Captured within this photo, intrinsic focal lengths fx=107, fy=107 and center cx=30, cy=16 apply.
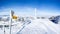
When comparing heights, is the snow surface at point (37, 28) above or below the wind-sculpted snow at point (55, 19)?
below

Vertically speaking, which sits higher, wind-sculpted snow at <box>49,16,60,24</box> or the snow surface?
wind-sculpted snow at <box>49,16,60,24</box>

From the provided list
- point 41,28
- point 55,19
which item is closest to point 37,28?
point 41,28

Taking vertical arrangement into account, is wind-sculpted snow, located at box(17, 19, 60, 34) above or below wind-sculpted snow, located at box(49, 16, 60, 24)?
below

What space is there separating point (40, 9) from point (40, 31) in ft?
1.21

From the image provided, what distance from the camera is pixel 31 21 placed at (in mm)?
1756

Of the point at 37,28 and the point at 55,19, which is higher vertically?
the point at 55,19

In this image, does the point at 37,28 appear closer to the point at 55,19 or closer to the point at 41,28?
the point at 41,28

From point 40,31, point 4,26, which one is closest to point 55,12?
point 40,31

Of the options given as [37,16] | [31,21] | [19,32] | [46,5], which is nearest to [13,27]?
[19,32]

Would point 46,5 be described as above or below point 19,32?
above

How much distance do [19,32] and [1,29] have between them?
30 centimetres

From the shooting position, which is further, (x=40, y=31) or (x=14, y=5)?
(x=14, y=5)

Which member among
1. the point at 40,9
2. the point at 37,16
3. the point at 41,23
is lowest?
the point at 41,23

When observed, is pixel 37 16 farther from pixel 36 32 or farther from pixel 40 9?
pixel 36 32
